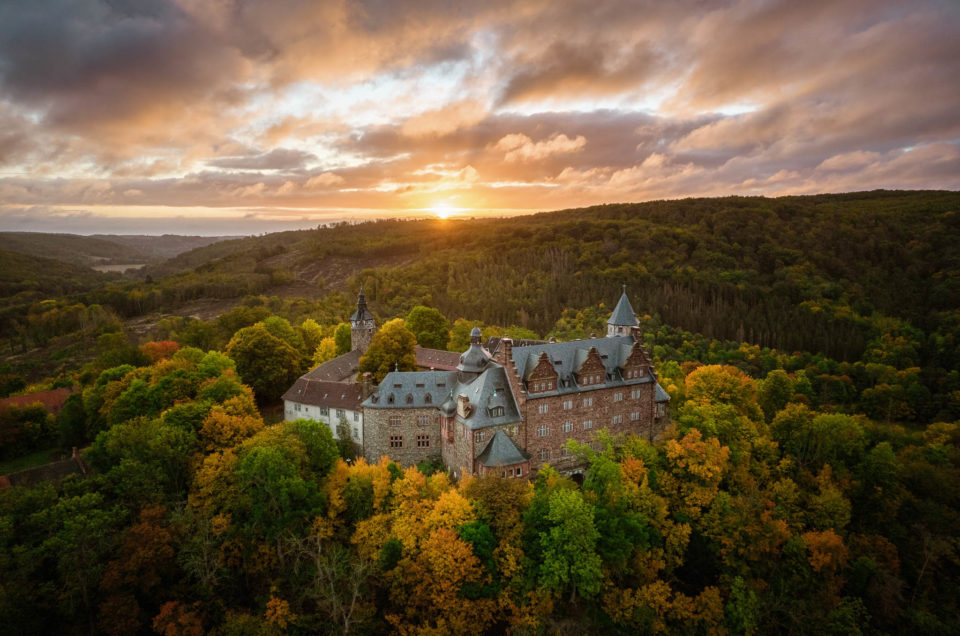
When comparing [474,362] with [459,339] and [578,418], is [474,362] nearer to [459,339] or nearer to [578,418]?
[578,418]

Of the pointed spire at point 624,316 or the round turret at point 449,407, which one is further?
the pointed spire at point 624,316

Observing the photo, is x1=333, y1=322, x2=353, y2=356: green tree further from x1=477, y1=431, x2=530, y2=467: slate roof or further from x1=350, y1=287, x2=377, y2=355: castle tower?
x1=477, y1=431, x2=530, y2=467: slate roof

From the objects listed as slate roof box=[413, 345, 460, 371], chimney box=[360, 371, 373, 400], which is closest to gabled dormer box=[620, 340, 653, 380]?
slate roof box=[413, 345, 460, 371]

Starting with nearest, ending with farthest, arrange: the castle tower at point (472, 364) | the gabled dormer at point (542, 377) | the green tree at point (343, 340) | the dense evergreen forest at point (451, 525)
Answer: the dense evergreen forest at point (451, 525) < the gabled dormer at point (542, 377) < the castle tower at point (472, 364) < the green tree at point (343, 340)

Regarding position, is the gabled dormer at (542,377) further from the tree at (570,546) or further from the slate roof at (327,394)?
the slate roof at (327,394)

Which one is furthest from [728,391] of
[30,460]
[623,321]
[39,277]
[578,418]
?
[39,277]

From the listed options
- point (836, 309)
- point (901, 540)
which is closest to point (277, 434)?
point (901, 540)

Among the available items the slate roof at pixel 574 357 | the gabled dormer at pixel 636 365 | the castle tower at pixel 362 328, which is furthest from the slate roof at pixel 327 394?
the gabled dormer at pixel 636 365

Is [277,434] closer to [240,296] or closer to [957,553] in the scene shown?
[957,553]
